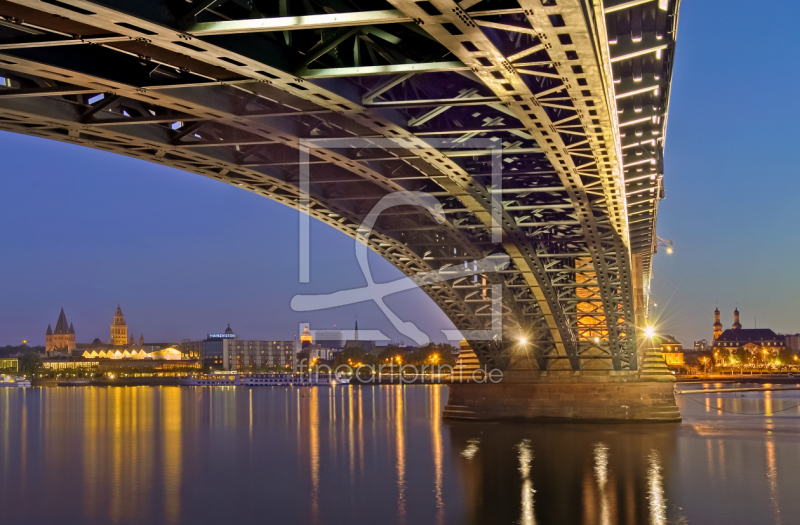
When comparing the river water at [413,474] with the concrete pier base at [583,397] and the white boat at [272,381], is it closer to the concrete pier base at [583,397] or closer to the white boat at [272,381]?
the concrete pier base at [583,397]

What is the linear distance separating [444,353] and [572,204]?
149 meters

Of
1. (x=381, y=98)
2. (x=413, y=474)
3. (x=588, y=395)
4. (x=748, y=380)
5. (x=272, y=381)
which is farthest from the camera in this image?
(x=272, y=381)

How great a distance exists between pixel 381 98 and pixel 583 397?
31852 mm

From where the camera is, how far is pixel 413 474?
109 ft

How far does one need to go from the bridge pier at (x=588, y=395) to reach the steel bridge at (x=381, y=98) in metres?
13.5

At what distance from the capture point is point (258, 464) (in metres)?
38.1

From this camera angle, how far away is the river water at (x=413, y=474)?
83.3 ft

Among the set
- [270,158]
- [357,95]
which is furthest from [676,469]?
[357,95]

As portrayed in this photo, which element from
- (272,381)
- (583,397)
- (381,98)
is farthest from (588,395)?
(272,381)

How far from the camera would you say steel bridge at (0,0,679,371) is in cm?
1228

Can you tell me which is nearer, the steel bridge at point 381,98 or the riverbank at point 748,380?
the steel bridge at point 381,98

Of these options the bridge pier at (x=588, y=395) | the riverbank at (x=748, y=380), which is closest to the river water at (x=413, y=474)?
the bridge pier at (x=588, y=395)

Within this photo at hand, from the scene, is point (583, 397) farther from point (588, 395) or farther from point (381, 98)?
point (381, 98)

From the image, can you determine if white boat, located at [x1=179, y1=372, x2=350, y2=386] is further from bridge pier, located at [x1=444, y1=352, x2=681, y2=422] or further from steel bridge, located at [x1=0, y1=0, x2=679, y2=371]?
steel bridge, located at [x1=0, y1=0, x2=679, y2=371]
